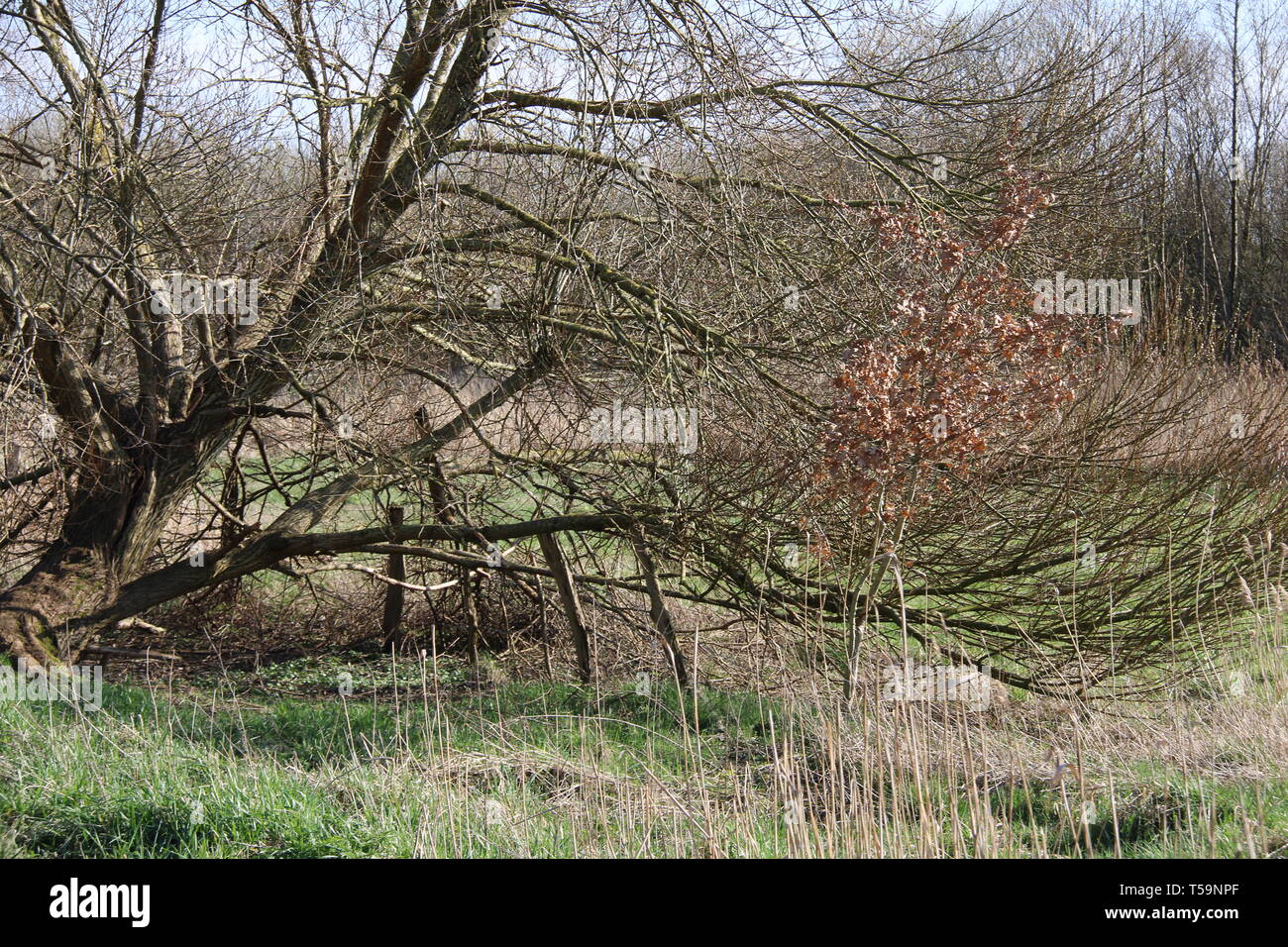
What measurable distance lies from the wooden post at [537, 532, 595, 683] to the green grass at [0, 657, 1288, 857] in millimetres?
2140

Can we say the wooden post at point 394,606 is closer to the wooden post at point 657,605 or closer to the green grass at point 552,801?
the wooden post at point 657,605

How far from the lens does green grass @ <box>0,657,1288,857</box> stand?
363 cm

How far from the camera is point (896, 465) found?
4945mm

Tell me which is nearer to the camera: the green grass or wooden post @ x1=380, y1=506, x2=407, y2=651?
the green grass

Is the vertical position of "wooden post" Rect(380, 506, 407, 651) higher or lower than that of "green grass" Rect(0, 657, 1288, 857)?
higher

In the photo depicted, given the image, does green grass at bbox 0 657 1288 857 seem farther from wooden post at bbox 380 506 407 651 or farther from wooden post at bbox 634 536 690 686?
wooden post at bbox 380 506 407 651

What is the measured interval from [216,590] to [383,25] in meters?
5.32

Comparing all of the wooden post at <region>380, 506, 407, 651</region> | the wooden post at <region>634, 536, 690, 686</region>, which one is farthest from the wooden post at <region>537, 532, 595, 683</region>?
the wooden post at <region>380, 506, 407, 651</region>

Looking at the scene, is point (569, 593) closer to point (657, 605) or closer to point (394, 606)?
point (657, 605)

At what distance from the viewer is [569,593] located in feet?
26.7

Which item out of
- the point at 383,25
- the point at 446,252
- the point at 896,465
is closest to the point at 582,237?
the point at 446,252
